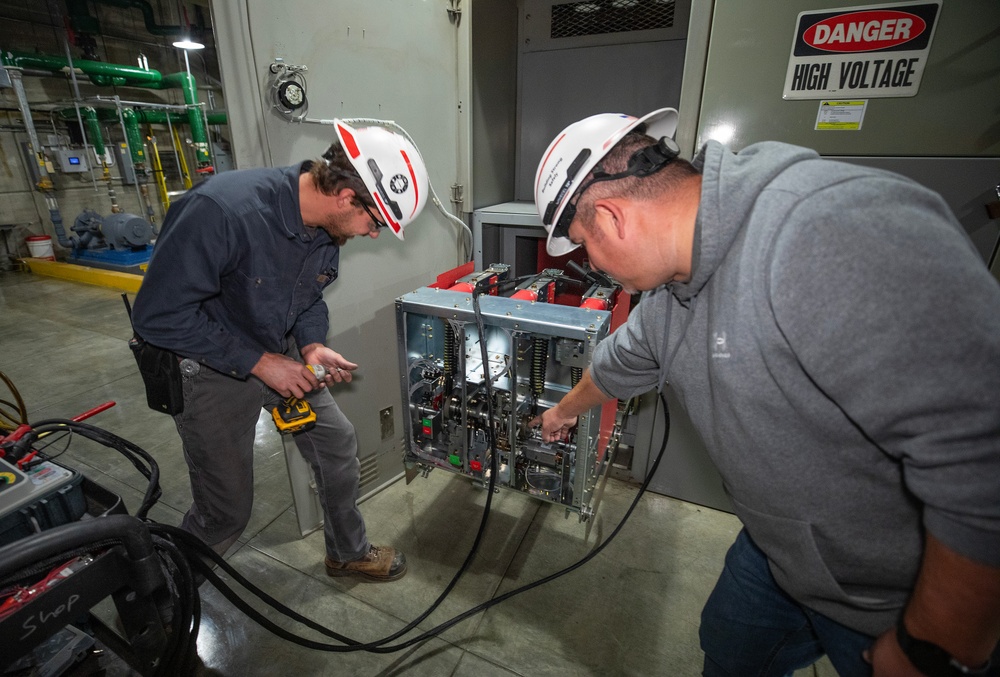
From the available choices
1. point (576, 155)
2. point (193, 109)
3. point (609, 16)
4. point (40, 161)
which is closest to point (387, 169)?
point (576, 155)

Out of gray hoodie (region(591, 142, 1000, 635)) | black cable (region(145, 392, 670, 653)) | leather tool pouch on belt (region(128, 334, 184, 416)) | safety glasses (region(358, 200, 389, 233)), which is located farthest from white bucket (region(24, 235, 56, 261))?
gray hoodie (region(591, 142, 1000, 635))

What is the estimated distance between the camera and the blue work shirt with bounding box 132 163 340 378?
1.13 metres

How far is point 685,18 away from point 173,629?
286 cm

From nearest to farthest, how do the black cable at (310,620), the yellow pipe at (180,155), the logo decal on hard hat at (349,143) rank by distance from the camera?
the black cable at (310,620), the logo decal on hard hat at (349,143), the yellow pipe at (180,155)

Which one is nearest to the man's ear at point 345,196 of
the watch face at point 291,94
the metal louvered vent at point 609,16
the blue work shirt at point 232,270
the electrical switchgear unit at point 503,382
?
the blue work shirt at point 232,270

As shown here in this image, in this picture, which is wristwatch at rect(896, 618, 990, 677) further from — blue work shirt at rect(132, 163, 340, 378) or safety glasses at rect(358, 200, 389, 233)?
blue work shirt at rect(132, 163, 340, 378)

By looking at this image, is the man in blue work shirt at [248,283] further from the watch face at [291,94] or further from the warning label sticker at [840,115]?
the warning label sticker at [840,115]

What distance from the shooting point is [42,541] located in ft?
2.27

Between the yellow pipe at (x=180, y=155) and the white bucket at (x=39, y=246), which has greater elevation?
the yellow pipe at (x=180, y=155)

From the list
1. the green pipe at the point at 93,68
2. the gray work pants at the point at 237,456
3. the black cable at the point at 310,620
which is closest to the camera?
the black cable at the point at 310,620

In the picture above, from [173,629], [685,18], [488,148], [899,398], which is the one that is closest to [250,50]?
[488,148]

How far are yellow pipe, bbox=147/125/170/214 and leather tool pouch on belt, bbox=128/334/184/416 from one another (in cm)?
638

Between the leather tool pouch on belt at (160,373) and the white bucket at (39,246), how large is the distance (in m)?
6.84

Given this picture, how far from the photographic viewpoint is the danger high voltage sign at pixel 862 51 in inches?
51.0
